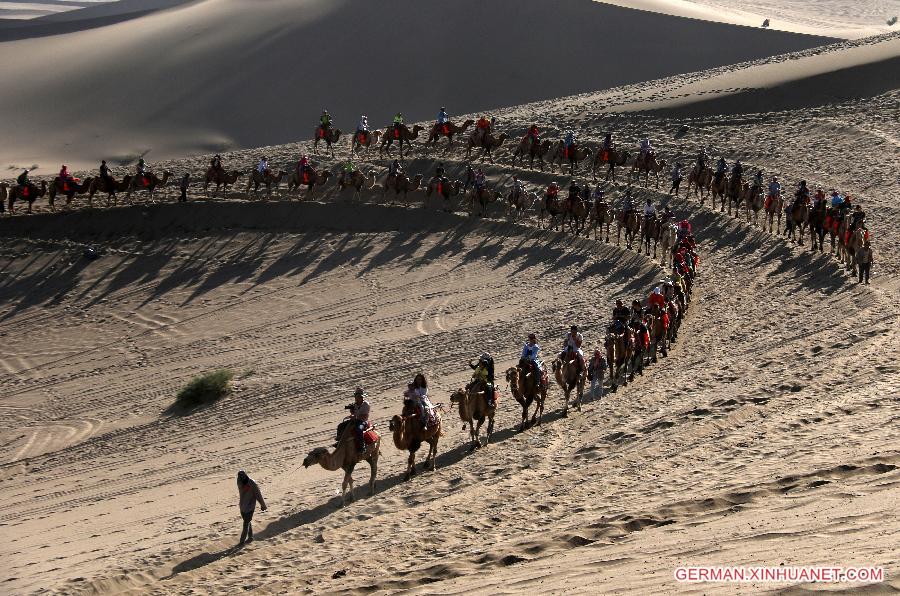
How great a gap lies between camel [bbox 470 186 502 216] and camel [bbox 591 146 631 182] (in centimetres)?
353

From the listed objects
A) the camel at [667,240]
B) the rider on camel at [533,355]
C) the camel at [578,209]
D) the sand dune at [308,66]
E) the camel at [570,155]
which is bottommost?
the rider on camel at [533,355]

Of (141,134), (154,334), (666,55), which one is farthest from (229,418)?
(666,55)

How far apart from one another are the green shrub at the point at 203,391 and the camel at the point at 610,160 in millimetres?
16607

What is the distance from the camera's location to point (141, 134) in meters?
53.4

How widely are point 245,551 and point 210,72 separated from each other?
48.8 m

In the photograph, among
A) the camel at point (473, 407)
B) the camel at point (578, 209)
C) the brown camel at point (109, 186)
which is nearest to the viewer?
the camel at point (473, 407)

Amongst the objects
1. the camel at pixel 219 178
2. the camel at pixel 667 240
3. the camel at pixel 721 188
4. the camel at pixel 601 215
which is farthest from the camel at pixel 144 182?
the camel at pixel 721 188

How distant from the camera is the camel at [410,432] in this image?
17203 millimetres

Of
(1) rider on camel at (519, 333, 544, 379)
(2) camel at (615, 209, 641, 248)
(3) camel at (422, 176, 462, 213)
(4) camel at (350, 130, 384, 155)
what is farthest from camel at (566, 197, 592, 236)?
(1) rider on camel at (519, 333, 544, 379)

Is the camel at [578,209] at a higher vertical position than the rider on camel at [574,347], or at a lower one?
higher

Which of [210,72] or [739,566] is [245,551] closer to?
[739,566]

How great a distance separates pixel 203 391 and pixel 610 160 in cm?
1726

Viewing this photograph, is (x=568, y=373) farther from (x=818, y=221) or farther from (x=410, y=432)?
(x=818, y=221)

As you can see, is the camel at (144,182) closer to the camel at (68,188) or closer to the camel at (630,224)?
the camel at (68,188)
